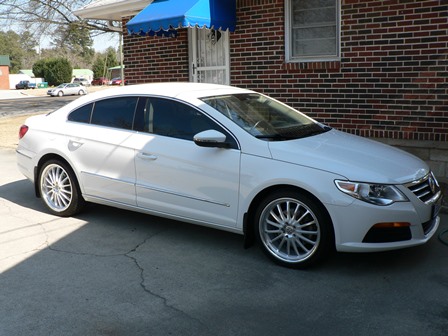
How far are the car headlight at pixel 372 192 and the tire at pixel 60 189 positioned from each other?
3114 millimetres

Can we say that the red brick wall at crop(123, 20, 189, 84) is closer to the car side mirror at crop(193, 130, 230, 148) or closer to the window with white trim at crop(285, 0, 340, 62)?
the window with white trim at crop(285, 0, 340, 62)

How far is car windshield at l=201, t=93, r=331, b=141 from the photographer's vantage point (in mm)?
4797

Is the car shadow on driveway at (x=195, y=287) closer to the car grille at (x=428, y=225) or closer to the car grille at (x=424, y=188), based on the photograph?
the car grille at (x=428, y=225)

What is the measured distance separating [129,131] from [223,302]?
2.32 meters

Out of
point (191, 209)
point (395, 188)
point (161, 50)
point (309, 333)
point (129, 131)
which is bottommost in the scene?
point (309, 333)

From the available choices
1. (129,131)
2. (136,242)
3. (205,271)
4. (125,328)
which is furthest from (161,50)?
(125,328)

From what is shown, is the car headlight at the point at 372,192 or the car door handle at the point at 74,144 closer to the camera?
the car headlight at the point at 372,192

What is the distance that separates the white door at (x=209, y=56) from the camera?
31.4 feet

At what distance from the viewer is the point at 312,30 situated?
8406 mm

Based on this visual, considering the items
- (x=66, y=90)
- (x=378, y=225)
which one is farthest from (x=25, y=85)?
(x=378, y=225)

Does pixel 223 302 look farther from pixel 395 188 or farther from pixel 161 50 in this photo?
pixel 161 50

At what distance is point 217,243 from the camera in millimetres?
5090

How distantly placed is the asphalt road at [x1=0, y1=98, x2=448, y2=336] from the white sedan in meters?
0.31

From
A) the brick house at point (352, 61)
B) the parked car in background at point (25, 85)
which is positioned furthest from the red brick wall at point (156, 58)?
the parked car in background at point (25, 85)
